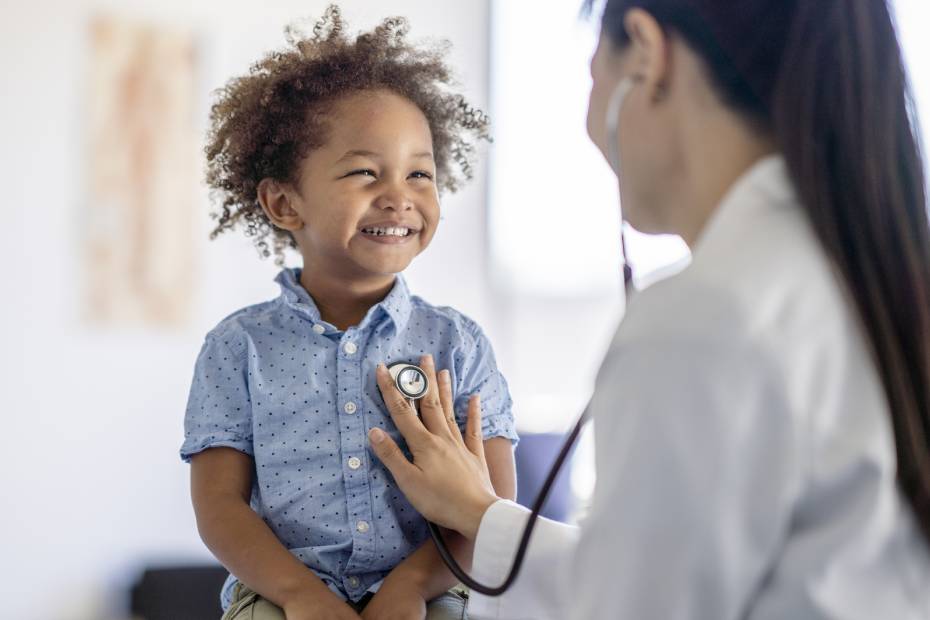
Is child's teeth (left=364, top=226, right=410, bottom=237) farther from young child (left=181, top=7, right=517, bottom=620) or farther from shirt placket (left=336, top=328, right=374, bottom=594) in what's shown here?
shirt placket (left=336, top=328, right=374, bottom=594)

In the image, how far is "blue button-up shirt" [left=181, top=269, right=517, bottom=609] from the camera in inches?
56.1

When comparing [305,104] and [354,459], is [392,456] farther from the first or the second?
[305,104]

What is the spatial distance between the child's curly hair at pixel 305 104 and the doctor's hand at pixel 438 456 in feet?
1.35

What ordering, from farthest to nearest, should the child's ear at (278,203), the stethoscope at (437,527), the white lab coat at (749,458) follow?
the child's ear at (278,203)
the stethoscope at (437,527)
the white lab coat at (749,458)

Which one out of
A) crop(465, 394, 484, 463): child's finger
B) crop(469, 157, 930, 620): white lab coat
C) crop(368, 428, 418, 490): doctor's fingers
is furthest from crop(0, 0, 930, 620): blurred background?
crop(469, 157, 930, 620): white lab coat

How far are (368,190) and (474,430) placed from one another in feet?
1.21

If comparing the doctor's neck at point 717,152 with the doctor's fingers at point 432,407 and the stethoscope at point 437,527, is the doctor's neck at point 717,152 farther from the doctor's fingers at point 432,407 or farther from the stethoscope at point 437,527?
the doctor's fingers at point 432,407

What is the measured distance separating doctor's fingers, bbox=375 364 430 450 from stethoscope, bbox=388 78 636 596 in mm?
11

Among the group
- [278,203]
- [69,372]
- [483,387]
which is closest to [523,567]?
[483,387]

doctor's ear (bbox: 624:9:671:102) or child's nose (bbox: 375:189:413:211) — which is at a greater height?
doctor's ear (bbox: 624:9:671:102)

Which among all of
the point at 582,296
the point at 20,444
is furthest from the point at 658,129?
the point at 582,296

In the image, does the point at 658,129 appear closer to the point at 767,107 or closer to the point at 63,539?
the point at 767,107

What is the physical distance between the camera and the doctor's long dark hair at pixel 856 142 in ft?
2.77

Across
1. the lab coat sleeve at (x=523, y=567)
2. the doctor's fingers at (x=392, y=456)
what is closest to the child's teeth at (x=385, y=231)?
the doctor's fingers at (x=392, y=456)
